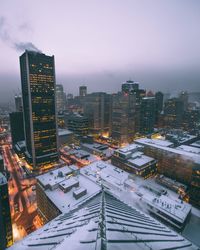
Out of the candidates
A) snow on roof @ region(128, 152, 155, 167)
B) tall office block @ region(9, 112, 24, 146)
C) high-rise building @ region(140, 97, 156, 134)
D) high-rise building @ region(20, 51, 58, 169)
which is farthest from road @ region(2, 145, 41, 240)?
high-rise building @ region(140, 97, 156, 134)

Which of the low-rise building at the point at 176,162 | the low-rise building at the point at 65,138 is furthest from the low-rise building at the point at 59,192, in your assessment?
the low-rise building at the point at 65,138

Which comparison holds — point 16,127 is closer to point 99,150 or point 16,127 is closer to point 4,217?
point 99,150

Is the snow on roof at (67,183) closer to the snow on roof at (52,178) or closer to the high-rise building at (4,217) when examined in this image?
the snow on roof at (52,178)

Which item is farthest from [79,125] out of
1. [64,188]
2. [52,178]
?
[64,188]

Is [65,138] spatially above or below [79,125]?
below

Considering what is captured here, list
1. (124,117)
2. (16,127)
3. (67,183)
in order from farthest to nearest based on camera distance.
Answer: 1. (124,117)
2. (16,127)
3. (67,183)

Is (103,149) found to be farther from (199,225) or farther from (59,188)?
(199,225)

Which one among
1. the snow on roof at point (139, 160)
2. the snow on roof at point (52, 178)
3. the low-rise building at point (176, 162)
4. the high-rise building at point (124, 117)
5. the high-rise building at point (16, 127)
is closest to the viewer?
the snow on roof at point (52, 178)
